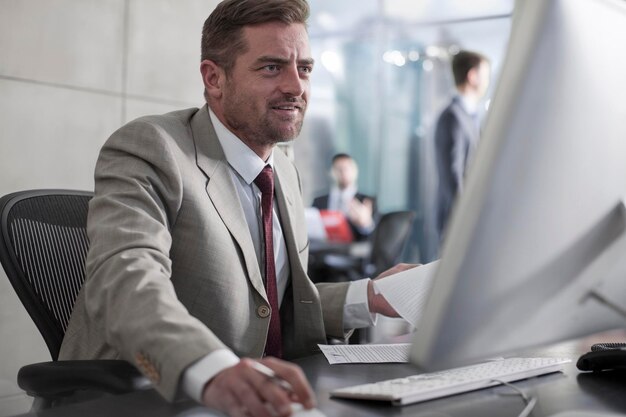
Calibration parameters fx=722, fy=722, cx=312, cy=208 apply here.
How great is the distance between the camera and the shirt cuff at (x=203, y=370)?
786 mm

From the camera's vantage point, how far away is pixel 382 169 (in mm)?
9367

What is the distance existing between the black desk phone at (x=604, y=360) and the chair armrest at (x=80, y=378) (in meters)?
0.68

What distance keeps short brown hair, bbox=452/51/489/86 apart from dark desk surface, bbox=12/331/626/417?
4.59m

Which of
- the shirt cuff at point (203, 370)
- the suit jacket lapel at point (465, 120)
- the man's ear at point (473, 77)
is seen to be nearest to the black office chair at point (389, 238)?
the suit jacket lapel at point (465, 120)

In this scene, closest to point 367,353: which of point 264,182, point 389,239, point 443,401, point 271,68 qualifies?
point 443,401

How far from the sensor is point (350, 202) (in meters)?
7.76

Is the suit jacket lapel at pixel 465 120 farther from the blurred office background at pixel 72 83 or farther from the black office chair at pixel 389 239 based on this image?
the blurred office background at pixel 72 83

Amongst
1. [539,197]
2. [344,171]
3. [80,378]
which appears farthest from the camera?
[344,171]

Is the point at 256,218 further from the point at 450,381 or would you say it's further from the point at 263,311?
the point at 450,381

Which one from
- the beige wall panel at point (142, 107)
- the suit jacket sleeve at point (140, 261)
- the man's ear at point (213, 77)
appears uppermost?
the man's ear at point (213, 77)

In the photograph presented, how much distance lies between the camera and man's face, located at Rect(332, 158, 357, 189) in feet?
27.1

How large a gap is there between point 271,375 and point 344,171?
24.8 ft

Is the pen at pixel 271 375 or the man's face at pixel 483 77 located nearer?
the pen at pixel 271 375

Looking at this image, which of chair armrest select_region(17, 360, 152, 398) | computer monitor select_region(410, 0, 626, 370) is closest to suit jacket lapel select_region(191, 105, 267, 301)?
chair armrest select_region(17, 360, 152, 398)
